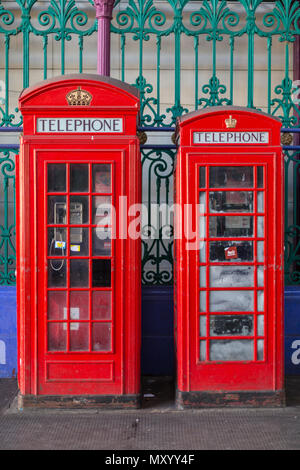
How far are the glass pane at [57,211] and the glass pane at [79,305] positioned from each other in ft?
2.12

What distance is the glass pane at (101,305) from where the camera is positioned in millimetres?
5051

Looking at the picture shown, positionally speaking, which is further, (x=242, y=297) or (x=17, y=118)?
(x=17, y=118)

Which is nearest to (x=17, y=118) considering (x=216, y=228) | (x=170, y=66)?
(x=170, y=66)

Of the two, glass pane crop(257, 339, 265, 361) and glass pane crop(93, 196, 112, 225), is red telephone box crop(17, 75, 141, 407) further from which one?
glass pane crop(257, 339, 265, 361)

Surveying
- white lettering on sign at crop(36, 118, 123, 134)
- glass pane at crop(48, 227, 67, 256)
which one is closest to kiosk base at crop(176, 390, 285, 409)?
glass pane at crop(48, 227, 67, 256)

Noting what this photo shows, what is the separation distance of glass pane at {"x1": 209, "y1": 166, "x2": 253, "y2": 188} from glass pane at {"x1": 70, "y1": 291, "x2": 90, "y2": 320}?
4.92ft

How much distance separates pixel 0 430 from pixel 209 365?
1.85 m

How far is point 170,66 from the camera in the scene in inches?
286

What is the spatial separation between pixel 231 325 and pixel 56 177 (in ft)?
6.68

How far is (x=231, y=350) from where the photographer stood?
5098 millimetres
